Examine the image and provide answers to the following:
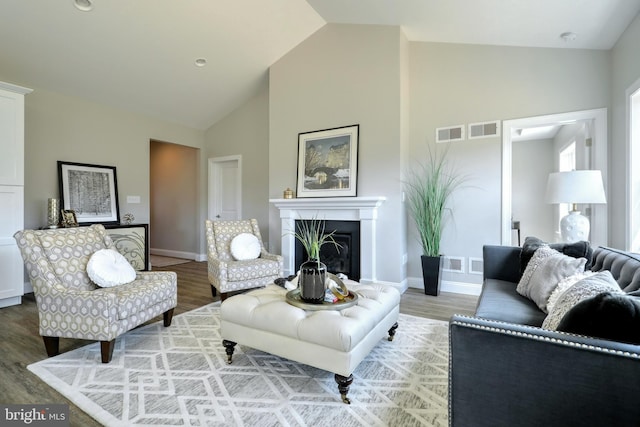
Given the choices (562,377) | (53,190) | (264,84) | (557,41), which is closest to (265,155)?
(264,84)

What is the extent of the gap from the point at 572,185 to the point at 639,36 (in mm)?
1287

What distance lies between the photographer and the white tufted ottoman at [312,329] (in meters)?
1.69

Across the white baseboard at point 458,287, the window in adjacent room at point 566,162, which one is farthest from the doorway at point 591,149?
the window in adjacent room at point 566,162

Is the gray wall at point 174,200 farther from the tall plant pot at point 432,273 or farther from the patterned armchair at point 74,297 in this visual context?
the tall plant pot at point 432,273

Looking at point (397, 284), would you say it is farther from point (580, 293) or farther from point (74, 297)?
point (74, 297)

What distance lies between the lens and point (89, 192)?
4.62 m

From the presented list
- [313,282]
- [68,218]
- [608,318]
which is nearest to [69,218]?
[68,218]

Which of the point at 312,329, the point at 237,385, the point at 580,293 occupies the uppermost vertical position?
the point at 580,293

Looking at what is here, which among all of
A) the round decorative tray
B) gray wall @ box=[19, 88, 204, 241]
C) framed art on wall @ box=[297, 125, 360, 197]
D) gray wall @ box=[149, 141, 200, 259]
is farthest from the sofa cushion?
gray wall @ box=[149, 141, 200, 259]

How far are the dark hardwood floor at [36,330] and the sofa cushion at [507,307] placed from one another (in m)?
0.84

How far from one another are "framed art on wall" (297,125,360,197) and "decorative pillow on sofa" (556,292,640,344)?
3216mm

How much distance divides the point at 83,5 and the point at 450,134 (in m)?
4.42

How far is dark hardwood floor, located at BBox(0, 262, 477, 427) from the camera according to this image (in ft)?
5.73

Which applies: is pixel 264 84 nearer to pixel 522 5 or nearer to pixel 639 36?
pixel 522 5
